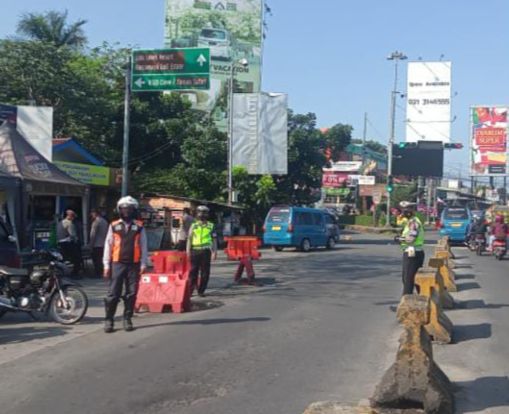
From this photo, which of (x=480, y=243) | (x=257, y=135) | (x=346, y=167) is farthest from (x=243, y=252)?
(x=346, y=167)

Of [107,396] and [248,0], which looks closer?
[107,396]

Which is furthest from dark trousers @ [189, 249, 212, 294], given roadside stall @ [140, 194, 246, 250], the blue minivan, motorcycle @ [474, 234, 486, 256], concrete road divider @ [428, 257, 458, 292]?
motorcycle @ [474, 234, 486, 256]

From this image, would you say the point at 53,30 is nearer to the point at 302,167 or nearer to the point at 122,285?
the point at 302,167

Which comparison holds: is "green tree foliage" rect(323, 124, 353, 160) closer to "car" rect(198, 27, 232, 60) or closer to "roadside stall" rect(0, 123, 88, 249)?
"car" rect(198, 27, 232, 60)

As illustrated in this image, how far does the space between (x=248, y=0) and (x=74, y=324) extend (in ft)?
131

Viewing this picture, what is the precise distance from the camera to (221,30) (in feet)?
153

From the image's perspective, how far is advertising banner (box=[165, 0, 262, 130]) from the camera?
153 feet

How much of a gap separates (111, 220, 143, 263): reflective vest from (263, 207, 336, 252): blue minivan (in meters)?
19.2

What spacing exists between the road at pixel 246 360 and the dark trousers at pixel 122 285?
38cm

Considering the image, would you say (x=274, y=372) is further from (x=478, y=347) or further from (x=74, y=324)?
(x=74, y=324)

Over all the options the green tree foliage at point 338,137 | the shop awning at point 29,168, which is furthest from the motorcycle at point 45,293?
the green tree foliage at point 338,137

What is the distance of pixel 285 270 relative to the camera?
20.1 m

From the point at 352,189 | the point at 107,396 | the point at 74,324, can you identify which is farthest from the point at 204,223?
the point at 352,189

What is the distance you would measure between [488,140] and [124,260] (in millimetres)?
67413
